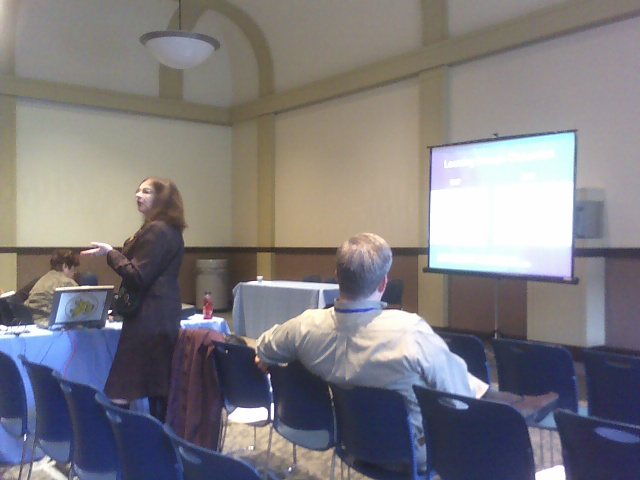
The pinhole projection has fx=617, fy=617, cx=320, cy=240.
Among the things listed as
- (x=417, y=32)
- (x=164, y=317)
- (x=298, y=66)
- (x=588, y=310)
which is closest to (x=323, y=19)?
(x=298, y=66)

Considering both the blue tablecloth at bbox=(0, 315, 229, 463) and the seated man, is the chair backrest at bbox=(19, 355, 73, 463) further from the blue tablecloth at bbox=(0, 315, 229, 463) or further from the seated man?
the seated man

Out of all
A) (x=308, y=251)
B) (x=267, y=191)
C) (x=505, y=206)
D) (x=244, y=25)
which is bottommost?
(x=308, y=251)

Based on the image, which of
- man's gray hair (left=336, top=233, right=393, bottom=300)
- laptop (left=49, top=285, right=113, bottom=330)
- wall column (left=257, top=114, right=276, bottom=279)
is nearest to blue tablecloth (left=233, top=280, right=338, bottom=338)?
laptop (left=49, top=285, right=113, bottom=330)

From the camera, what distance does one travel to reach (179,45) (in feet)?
21.7

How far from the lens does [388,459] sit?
86.2 inches

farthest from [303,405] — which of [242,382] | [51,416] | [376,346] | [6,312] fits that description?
[6,312]

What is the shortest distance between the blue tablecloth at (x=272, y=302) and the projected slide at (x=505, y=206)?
3.71ft

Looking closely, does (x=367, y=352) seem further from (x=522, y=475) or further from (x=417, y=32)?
(x=417, y=32)

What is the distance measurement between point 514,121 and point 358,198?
8.10 ft

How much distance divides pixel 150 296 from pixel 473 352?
5.18ft

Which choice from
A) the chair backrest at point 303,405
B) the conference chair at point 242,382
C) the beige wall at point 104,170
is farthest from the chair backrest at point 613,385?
the beige wall at point 104,170

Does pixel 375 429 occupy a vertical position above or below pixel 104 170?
below

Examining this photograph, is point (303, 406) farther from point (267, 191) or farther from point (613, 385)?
point (267, 191)

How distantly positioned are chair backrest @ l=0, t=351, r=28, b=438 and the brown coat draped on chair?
654 millimetres
